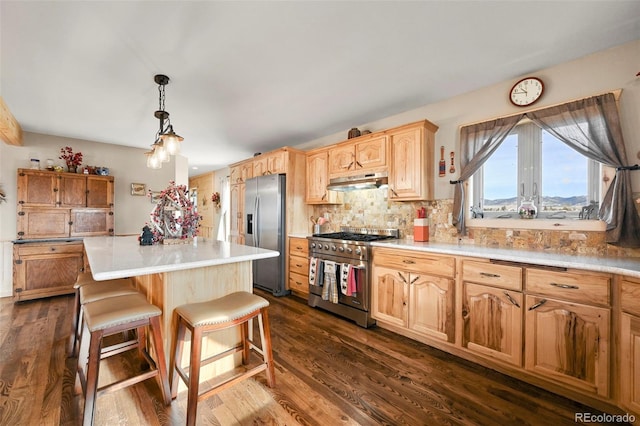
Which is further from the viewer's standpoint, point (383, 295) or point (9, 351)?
point (383, 295)

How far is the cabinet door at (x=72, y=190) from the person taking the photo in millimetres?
3898

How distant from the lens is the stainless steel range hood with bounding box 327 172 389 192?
3.12 metres

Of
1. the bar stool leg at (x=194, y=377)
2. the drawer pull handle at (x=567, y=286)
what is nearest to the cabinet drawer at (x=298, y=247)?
the bar stool leg at (x=194, y=377)

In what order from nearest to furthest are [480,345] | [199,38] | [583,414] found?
1. [583,414]
2. [199,38]
3. [480,345]

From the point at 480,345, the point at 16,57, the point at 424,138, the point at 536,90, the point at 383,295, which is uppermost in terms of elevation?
the point at 16,57

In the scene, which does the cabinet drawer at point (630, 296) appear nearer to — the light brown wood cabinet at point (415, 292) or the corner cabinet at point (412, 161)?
the light brown wood cabinet at point (415, 292)

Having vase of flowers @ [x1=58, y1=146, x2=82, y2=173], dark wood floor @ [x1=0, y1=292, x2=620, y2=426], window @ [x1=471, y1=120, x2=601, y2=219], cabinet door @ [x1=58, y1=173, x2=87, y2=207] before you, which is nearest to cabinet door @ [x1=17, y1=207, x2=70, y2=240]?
cabinet door @ [x1=58, y1=173, x2=87, y2=207]

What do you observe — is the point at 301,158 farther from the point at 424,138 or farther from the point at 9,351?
the point at 9,351

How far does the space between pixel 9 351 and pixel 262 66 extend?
3.24 meters

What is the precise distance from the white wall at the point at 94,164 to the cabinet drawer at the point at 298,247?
290 cm

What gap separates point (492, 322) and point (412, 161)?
1.67 meters

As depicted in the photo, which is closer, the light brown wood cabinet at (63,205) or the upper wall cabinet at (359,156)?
the upper wall cabinet at (359,156)

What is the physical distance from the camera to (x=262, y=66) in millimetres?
2244

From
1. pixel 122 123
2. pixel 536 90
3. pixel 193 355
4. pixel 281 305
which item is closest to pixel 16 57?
pixel 122 123
